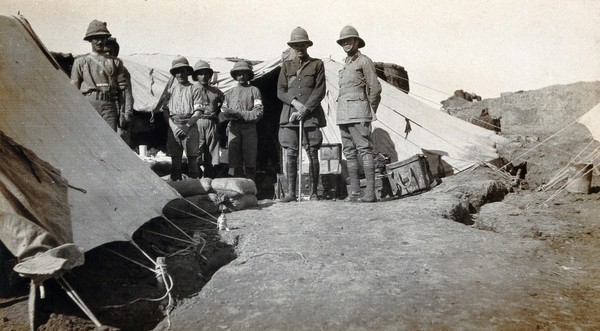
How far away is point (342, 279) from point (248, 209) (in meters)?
2.22

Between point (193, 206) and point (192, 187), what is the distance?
238 mm

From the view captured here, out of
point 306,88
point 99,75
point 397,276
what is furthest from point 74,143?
point 306,88

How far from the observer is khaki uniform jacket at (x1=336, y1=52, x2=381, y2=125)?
491 centimetres

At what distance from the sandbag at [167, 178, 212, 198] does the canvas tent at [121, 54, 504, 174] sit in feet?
10.5

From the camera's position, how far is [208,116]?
5.88m

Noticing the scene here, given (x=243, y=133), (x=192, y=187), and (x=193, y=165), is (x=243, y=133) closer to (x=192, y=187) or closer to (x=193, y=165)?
(x=193, y=165)

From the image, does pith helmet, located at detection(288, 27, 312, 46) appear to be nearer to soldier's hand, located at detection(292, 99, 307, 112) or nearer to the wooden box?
soldier's hand, located at detection(292, 99, 307, 112)

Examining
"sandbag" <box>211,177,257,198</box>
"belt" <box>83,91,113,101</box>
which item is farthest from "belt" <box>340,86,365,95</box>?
"belt" <box>83,91,113,101</box>

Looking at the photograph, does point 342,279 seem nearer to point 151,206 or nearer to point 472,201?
point 151,206

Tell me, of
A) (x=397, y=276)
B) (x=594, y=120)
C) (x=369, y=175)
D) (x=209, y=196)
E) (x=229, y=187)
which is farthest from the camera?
(x=594, y=120)

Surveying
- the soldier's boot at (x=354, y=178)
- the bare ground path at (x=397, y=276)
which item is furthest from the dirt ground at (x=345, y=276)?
the soldier's boot at (x=354, y=178)

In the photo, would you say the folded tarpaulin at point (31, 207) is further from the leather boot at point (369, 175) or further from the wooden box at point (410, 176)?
the wooden box at point (410, 176)

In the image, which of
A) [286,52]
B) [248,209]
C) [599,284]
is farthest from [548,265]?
[286,52]

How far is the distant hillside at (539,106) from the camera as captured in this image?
54.3 ft
